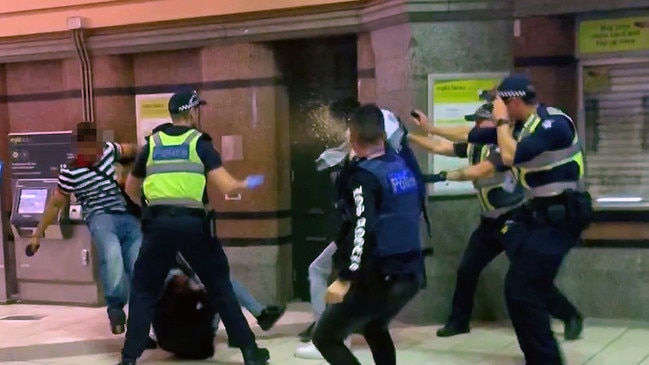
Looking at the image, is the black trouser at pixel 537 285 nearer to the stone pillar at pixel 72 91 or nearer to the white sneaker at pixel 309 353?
the white sneaker at pixel 309 353

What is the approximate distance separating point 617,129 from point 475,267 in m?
1.69

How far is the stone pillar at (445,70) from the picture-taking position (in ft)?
23.1

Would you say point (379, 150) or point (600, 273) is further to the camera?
point (600, 273)

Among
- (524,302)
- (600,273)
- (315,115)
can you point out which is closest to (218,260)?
(524,302)

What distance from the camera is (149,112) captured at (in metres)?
8.55

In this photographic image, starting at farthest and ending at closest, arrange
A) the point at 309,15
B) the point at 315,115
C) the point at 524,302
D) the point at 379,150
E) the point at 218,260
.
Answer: the point at 315,115, the point at 309,15, the point at 218,260, the point at 524,302, the point at 379,150

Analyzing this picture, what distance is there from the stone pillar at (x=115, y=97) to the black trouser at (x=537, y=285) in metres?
4.78

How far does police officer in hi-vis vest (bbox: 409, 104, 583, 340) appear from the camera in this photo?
6.23m

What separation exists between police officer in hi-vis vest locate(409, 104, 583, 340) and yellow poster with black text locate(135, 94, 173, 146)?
308 cm

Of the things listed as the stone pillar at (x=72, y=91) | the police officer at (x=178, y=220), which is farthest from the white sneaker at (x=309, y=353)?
the stone pillar at (x=72, y=91)

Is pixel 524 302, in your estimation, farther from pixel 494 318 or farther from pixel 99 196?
pixel 99 196

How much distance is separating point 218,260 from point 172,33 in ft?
10.5

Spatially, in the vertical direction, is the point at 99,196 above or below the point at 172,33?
below

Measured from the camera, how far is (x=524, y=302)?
515 cm
